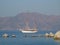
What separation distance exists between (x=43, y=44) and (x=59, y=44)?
2.23 m

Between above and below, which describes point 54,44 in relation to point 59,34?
below

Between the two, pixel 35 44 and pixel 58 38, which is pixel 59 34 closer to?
pixel 58 38

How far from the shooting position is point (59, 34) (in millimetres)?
37594

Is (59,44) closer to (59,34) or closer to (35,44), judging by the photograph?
(35,44)

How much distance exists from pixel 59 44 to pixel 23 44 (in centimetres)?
457

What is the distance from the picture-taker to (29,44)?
32.8 m

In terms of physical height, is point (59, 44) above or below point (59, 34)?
below

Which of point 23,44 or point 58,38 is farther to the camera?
point 58,38

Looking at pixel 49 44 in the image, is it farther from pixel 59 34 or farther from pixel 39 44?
pixel 59 34

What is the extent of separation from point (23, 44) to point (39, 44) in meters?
1.98

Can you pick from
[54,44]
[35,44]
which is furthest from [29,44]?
[54,44]

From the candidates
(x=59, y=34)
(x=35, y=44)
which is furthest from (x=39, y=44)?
(x=59, y=34)

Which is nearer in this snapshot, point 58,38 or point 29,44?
point 29,44

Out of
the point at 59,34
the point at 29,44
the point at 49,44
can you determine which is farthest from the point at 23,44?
the point at 59,34
